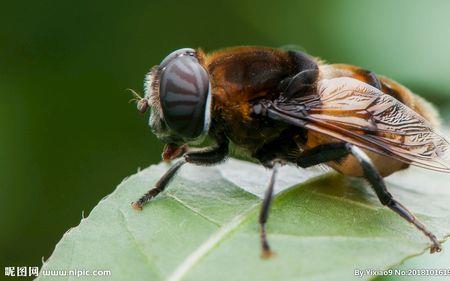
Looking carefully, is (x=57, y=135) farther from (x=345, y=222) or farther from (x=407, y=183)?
(x=345, y=222)

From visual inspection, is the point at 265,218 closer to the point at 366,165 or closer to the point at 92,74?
the point at 366,165

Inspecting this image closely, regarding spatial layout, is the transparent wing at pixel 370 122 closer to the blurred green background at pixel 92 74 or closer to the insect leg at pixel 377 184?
the insect leg at pixel 377 184

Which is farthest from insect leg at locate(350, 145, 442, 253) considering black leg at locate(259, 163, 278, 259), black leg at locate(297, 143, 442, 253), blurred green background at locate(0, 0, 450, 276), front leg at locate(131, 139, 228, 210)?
blurred green background at locate(0, 0, 450, 276)

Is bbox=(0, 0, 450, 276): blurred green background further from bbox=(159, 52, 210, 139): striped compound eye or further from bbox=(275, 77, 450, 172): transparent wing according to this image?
bbox=(159, 52, 210, 139): striped compound eye

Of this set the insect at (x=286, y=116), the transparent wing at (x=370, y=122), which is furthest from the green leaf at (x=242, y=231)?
the transparent wing at (x=370, y=122)

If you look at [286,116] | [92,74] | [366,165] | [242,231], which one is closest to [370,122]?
[366,165]

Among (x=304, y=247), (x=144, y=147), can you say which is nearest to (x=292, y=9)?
(x=144, y=147)

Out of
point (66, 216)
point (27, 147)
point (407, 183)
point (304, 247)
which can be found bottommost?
point (66, 216)

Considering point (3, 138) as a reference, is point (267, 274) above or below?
above
